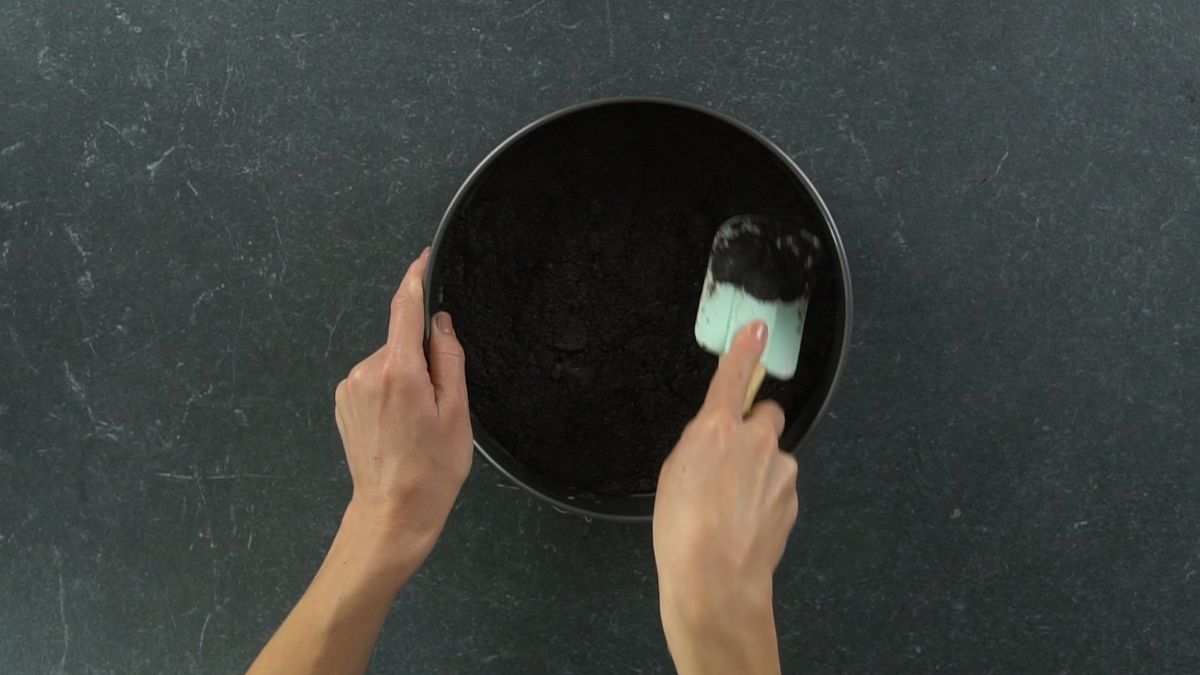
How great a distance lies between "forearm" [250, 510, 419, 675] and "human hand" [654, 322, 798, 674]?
0.81ft

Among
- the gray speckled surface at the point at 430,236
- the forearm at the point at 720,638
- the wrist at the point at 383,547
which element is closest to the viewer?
the forearm at the point at 720,638

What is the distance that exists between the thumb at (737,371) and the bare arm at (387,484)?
222 millimetres

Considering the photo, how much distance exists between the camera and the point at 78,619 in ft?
2.90

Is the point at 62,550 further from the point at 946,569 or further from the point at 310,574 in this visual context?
the point at 946,569

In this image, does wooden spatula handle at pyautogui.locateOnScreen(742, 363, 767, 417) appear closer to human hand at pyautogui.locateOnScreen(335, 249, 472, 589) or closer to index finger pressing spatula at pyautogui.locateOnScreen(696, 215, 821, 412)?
index finger pressing spatula at pyautogui.locateOnScreen(696, 215, 821, 412)

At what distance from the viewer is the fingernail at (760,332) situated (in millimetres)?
685

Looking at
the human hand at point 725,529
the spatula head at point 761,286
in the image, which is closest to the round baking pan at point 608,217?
the spatula head at point 761,286

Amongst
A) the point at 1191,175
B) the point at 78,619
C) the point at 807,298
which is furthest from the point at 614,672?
the point at 1191,175

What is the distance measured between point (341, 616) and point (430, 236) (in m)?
0.36

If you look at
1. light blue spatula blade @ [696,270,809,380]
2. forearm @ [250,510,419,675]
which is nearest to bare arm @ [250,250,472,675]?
forearm @ [250,510,419,675]

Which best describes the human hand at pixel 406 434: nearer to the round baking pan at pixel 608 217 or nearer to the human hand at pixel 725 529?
the round baking pan at pixel 608 217

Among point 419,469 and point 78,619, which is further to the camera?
point 78,619

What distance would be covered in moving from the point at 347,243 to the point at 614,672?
50 cm

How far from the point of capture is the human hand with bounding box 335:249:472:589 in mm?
732
